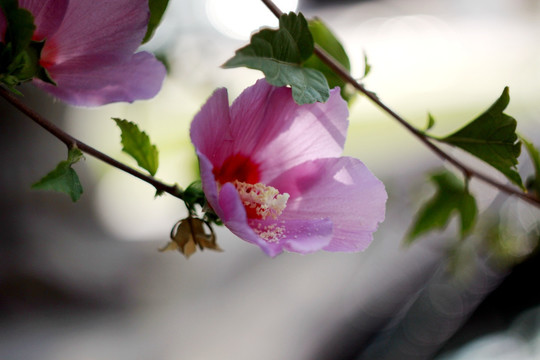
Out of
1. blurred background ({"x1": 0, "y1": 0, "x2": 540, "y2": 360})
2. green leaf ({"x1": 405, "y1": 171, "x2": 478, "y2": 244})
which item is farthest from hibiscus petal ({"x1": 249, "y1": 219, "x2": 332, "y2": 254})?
blurred background ({"x1": 0, "y1": 0, "x2": 540, "y2": 360})

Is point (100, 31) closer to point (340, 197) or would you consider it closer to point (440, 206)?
point (340, 197)

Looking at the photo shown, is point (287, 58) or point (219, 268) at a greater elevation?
point (287, 58)

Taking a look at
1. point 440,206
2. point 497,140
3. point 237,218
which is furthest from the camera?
point 440,206

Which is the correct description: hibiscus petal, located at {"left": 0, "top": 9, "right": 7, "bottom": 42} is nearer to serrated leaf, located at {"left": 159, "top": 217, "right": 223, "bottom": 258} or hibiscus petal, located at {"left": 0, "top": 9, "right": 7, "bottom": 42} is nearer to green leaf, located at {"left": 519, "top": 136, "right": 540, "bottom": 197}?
serrated leaf, located at {"left": 159, "top": 217, "right": 223, "bottom": 258}

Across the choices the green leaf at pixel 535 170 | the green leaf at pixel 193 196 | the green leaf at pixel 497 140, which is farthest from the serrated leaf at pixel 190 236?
the green leaf at pixel 535 170

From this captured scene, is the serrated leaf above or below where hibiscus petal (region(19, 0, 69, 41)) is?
below

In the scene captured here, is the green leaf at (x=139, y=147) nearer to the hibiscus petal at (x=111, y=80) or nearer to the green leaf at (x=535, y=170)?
the hibiscus petal at (x=111, y=80)

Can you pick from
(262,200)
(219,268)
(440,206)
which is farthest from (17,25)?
(219,268)
